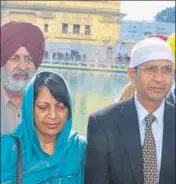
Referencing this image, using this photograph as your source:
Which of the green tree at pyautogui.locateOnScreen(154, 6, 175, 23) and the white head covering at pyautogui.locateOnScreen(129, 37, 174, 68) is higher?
the green tree at pyautogui.locateOnScreen(154, 6, 175, 23)

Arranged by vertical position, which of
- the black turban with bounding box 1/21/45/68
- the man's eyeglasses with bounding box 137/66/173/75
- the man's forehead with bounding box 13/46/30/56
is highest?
the black turban with bounding box 1/21/45/68

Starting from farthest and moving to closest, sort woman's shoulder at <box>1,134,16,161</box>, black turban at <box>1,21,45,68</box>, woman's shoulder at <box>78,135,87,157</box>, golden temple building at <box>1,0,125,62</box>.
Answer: golden temple building at <box>1,0,125,62</box>
black turban at <box>1,21,45,68</box>
woman's shoulder at <box>78,135,87,157</box>
woman's shoulder at <box>1,134,16,161</box>

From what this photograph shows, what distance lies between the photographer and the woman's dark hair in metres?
1.58

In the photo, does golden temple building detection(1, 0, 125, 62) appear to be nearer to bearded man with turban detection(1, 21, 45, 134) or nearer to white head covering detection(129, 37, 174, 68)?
bearded man with turban detection(1, 21, 45, 134)

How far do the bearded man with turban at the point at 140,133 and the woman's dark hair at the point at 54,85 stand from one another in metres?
0.14

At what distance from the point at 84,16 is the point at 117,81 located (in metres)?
0.45

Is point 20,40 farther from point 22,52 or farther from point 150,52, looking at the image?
point 150,52

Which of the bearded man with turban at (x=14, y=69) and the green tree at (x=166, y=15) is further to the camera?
the green tree at (x=166, y=15)

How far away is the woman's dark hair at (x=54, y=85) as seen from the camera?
158 cm

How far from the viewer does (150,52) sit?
163 centimetres

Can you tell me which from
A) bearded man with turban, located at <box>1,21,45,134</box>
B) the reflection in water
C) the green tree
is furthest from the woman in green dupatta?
the green tree

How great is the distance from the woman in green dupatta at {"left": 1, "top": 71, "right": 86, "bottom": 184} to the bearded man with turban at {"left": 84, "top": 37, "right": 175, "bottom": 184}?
95 millimetres

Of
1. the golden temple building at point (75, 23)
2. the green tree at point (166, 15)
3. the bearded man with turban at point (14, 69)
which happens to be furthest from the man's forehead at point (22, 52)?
the green tree at point (166, 15)

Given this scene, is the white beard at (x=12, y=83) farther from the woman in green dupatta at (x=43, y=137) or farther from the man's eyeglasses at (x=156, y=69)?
the man's eyeglasses at (x=156, y=69)
